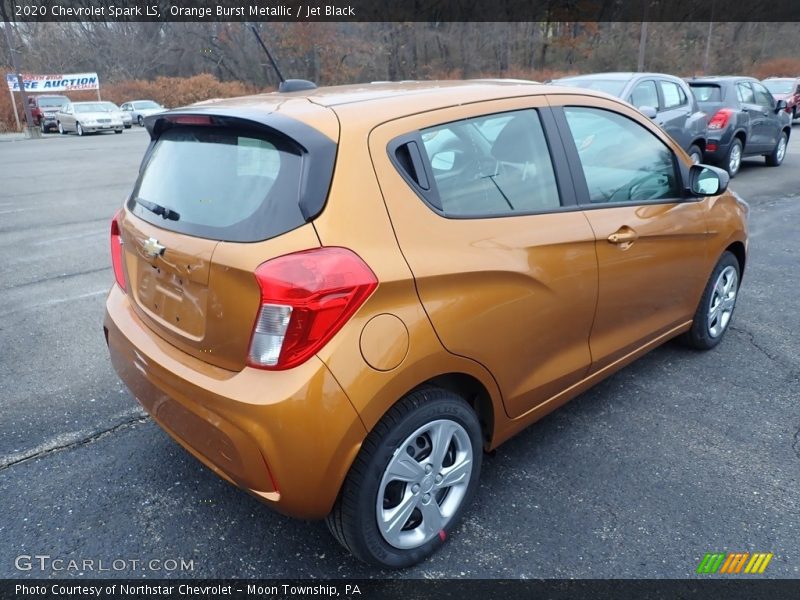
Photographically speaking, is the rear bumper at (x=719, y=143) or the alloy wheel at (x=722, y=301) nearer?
the alloy wheel at (x=722, y=301)

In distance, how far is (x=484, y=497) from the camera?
103 inches

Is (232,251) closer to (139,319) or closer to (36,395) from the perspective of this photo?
(139,319)

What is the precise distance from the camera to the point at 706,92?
11.3m

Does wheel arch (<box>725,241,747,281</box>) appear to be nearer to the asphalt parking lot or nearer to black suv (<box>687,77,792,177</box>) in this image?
the asphalt parking lot

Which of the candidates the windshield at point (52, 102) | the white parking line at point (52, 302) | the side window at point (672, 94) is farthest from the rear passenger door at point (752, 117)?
the windshield at point (52, 102)

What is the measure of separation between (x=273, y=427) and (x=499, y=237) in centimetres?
111

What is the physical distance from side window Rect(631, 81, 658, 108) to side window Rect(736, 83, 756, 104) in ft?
10.1

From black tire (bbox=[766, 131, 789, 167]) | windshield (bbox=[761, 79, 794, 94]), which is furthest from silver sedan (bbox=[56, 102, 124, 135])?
windshield (bbox=[761, 79, 794, 94])

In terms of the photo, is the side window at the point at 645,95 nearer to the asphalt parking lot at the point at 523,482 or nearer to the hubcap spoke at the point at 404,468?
the asphalt parking lot at the point at 523,482

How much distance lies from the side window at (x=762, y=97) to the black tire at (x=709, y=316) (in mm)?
10120

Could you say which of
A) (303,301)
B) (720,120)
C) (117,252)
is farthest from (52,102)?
(303,301)

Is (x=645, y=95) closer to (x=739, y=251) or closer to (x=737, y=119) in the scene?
(x=737, y=119)

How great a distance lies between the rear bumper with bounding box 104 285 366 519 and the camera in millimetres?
1821

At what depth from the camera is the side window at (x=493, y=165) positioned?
223 centimetres
